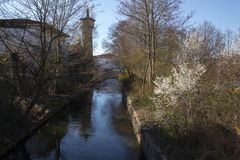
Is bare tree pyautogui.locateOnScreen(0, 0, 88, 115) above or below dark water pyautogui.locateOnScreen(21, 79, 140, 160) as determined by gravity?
above

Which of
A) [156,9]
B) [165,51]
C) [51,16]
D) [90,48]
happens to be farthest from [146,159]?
[90,48]

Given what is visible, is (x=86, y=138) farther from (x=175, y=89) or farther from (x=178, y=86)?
(x=178, y=86)

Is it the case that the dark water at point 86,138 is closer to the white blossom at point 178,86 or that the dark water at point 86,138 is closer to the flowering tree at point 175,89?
the flowering tree at point 175,89

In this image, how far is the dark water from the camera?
568 inches

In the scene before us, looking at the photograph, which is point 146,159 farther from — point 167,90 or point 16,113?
point 16,113

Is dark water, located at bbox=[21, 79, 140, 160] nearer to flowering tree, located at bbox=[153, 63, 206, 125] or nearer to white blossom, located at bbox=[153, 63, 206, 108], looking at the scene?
flowering tree, located at bbox=[153, 63, 206, 125]

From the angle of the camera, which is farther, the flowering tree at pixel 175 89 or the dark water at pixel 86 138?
the dark water at pixel 86 138

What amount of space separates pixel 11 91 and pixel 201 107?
683cm

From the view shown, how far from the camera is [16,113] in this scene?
15.0m

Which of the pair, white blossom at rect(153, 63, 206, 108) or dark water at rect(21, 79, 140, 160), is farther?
dark water at rect(21, 79, 140, 160)

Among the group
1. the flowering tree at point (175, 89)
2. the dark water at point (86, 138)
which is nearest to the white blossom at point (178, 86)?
the flowering tree at point (175, 89)

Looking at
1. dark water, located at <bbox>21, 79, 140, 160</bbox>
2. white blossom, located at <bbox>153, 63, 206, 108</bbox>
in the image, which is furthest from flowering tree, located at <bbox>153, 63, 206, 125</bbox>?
dark water, located at <bbox>21, 79, 140, 160</bbox>

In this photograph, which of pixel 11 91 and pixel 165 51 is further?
pixel 165 51

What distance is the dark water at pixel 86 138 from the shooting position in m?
14.4
